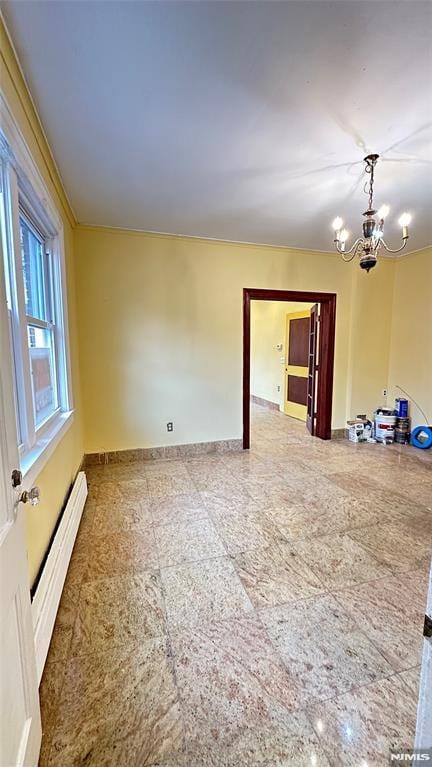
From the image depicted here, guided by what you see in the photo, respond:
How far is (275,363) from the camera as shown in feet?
21.6

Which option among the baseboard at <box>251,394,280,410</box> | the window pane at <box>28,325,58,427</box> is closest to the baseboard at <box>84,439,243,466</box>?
the window pane at <box>28,325,58,427</box>

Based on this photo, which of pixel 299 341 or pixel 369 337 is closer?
pixel 369 337

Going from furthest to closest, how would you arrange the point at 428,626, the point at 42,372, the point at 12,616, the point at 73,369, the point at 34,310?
the point at 73,369 < the point at 42,372 < the point at 34,310 < the point at 12,616 < the point at 428,626

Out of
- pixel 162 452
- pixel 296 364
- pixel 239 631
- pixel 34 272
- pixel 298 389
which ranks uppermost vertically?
pixel 34 272

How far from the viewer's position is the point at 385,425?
4477 mm

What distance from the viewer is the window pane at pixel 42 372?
6.56 ft

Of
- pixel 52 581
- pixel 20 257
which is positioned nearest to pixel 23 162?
pixel 20 257

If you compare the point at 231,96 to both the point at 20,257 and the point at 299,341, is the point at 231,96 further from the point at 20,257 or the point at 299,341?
the point at 299,341

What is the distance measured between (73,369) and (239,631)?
2.53m

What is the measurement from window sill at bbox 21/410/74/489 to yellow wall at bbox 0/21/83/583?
102 millimetres

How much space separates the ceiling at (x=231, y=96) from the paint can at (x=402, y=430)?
2.91 meters

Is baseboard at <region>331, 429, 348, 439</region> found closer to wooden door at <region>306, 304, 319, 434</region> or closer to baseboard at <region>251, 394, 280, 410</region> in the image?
wooden door at <region>306, 304, 319, 434</region>

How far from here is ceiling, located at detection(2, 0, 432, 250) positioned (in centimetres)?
125

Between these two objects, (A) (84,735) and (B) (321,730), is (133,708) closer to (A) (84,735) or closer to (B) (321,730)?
(A) (84,735)
